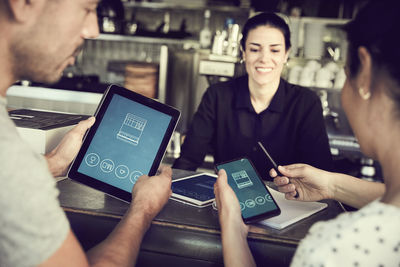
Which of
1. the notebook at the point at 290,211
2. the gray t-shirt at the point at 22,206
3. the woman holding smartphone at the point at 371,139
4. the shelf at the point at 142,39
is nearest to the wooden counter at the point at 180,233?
the notebook at the point at 290,211

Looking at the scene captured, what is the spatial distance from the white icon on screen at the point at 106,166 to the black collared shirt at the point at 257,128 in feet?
2.65

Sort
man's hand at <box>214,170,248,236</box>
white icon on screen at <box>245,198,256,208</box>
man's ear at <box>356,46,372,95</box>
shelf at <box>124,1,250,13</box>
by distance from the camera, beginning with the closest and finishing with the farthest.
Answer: man's ear at <box>356,46,372,95</box>
man's hand at <box>214,170,248,236</box>
white icon on screen at <box>245,198,256,208</box>
shelf at <box>124,1,250,13</box>

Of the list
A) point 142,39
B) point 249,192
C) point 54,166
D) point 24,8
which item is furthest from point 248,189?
point 142,39

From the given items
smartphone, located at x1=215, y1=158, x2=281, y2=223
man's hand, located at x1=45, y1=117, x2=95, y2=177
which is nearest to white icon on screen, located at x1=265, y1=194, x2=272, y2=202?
smartphone, located at x1=215, y1=158, x2=281, y2=223

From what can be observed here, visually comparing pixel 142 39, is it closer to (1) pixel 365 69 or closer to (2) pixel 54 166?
(2) pixel 54 166

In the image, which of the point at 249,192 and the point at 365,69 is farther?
the point at 249,192

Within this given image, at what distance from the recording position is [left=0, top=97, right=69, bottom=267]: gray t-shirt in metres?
0.68

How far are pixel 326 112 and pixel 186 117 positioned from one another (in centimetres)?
139

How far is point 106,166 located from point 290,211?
0.56 metres

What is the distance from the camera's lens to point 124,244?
0.94m

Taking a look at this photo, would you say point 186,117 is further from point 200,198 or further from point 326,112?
point 200,198

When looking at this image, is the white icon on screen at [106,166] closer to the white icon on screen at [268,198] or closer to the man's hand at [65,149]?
the man's hand at [65,149]

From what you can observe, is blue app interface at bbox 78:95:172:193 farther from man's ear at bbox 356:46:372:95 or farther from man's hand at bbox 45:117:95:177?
man's ear at bbox 356:46:372:95

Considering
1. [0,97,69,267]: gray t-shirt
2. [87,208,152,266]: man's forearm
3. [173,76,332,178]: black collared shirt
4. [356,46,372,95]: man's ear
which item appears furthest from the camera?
[173,76,332,178]: black collared shirt
